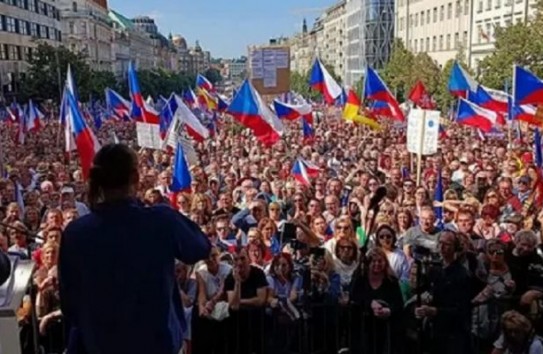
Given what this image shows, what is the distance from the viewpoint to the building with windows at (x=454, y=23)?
5025 centimetres

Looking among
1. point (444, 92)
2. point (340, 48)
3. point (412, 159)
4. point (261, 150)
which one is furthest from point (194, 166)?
point (340, 48)

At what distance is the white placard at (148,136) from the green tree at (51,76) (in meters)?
35.4

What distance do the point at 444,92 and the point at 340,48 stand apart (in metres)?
76.6

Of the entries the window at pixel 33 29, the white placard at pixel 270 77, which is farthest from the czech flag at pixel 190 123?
the window at pixel 33 29

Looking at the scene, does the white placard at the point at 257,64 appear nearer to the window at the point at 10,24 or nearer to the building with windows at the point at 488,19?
the building with windows at the point at 488,19

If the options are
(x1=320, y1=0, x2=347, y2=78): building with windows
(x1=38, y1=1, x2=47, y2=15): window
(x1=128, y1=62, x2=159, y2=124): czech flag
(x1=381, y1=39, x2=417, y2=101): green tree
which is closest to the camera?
(x1=128, y1=62, x2=159, y2=124): czech flag

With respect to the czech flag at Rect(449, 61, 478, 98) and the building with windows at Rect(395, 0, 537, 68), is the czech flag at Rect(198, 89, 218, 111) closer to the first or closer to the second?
the czech flag at Rect(449, 61, 478, 98)

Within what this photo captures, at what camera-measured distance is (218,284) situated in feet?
20.0

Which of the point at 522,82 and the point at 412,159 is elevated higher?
the point at 522,82

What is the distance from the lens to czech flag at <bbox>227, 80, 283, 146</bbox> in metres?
15.3

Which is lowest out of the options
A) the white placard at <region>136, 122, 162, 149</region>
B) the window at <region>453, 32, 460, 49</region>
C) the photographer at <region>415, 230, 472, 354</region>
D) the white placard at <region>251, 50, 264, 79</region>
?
the photographer at <region>415, 230, 472, 354</region>

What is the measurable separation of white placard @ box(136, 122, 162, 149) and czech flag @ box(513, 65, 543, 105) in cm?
732

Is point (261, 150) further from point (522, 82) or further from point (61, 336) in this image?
point (61, 336)

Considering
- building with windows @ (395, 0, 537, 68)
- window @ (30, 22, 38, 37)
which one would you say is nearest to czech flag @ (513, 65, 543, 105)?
building with windows @ (395, 0, 537, 68)
